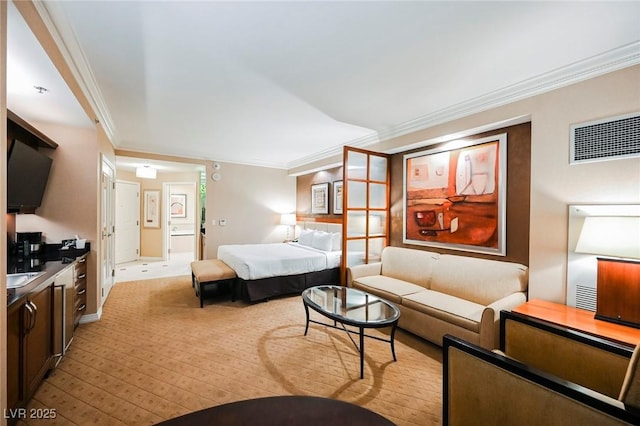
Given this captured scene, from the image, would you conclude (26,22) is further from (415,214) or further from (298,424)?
(415,214)

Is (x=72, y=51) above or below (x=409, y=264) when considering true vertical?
above

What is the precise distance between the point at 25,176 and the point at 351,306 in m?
3.45

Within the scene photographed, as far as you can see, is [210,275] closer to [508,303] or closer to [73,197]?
[73,197]

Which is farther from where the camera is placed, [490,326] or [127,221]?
[127,221]

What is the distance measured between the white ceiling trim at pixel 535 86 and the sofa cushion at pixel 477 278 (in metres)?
1.69

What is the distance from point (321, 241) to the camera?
500 centimetres

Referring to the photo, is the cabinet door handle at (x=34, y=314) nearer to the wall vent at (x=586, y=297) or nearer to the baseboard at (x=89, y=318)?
the baseboard at (x=89, y=318)

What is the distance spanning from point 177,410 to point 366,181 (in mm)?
3328

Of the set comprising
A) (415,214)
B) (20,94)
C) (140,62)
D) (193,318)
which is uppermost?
(140,62)

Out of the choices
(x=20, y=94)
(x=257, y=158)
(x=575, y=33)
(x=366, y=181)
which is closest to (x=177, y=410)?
(x=20, y=94)

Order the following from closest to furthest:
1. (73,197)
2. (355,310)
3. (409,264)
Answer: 1. (355,310)
2. (73,197)
3. (409,264)

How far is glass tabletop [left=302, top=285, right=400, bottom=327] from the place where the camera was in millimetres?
2334

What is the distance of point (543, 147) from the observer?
2432 millimetres

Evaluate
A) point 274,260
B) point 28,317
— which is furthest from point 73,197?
point 274,260
